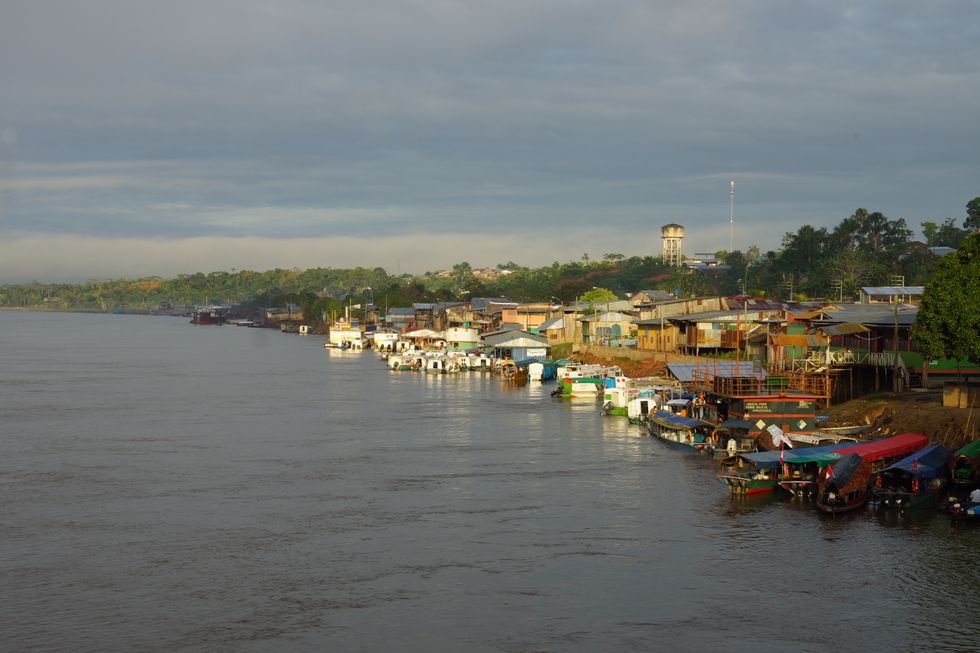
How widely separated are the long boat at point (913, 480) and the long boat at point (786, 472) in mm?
1859

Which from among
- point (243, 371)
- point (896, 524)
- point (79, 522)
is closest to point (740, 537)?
point (896, 524)

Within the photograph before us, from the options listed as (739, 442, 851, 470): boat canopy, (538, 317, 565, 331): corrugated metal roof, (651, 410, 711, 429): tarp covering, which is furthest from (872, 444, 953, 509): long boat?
(538, 317, 565, 331): corrugated metal roof

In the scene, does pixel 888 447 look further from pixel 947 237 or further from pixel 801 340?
pixel 947 237

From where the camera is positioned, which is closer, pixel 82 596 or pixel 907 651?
pixel 907 651

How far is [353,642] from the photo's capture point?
23031mm

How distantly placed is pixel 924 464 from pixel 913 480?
866 mm

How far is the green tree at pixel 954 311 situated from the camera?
38906 mm

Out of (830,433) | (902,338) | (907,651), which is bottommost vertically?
(907,651)

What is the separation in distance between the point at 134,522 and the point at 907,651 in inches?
958

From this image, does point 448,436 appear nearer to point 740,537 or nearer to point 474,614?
point 740,537

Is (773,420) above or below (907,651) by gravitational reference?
above

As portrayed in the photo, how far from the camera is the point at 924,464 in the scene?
33812 millimetres

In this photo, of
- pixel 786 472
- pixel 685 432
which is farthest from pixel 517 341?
pixel 786 472

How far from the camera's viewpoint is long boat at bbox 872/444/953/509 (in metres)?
33.0
